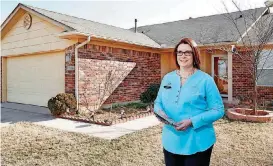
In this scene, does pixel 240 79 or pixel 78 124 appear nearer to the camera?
pixel 78 124

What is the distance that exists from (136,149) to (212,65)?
27.8 feet

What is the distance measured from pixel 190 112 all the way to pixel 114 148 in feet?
9.08

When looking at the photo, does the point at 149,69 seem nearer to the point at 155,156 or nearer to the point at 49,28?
the point at 49,28

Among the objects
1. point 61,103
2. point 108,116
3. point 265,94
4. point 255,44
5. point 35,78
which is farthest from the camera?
point 35,78

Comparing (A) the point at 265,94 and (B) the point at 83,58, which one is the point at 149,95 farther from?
(A) the point at 265,94

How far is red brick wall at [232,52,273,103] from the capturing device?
1023 centimetres

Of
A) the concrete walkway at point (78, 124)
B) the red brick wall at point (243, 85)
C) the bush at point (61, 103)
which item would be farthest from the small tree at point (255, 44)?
the bush at point (61, 103)

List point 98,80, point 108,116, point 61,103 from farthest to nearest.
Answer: point 98,80
point 108,116
point 61,103

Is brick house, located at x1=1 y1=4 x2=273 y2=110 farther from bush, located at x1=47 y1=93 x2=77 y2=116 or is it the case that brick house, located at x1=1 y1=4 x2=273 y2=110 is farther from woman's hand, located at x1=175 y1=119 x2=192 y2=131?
woman's hand, located at x1=175 y1=119 x2=192 y2=131

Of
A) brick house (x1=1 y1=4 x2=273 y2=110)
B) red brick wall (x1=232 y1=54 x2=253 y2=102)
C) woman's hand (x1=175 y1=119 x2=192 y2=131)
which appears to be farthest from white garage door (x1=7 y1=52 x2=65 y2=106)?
woman's hand (x1=175 y1=119 x2=192 y2=131)

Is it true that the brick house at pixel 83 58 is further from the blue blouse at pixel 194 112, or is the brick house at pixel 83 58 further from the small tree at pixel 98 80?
the blue blouse at pixel 194 112

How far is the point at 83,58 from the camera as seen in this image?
8547 mm

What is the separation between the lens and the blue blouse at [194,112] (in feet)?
6.82

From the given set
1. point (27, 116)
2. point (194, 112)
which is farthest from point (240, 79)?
point (194, 112)
